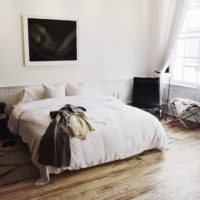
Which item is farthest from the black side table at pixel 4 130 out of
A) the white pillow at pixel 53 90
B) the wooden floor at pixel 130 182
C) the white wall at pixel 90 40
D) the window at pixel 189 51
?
the window at pixel 189 51

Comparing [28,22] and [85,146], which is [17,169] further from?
[28,22]

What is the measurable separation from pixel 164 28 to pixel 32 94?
3.15m

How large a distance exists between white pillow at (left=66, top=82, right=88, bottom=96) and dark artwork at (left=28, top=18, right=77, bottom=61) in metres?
0.56

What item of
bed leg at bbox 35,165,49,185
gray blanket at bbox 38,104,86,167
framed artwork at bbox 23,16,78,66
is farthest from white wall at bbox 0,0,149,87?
bed leg at bbox 35,165,49,185

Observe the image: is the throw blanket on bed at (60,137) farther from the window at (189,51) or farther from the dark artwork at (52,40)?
the window at (189,51)

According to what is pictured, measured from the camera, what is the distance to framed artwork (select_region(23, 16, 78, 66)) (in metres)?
4.20

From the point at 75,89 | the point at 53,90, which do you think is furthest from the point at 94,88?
the point at 53,90

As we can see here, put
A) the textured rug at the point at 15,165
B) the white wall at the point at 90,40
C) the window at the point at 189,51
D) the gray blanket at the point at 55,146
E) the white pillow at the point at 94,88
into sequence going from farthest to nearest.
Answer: the window at the point at 189,51
the white pillow at the point at 94,88
the white wall at the point at 90,40
the textured rug at the point at 15,165
the gray blanket at the point at 55,146

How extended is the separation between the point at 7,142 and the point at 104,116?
162cm

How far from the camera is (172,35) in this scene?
16.5ft

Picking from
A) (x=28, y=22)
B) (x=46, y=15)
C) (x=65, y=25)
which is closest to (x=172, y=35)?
(x=65, y=25)

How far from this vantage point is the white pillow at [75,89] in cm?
434

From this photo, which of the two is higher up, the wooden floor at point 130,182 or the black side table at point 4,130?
the black side table at point 4,130

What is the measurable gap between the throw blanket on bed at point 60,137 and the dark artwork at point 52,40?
174 centimetres
